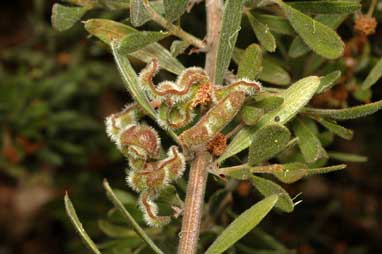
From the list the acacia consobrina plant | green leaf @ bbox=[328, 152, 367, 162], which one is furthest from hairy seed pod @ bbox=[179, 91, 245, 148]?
green leaf @ bbox=[328, 152, 367, 162]

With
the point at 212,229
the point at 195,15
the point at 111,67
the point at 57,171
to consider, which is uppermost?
the point at 195,15

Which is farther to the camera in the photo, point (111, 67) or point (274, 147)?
point (111, 67)

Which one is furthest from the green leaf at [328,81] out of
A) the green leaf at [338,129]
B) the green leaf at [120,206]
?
the green leaf at [120,206]

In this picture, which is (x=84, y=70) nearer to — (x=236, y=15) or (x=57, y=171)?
(x=57, y=171)

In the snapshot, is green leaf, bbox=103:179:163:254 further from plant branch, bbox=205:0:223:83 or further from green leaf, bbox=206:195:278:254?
plant branch, bbox=205:0:223:83

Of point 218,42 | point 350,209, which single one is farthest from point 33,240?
point 218,42
